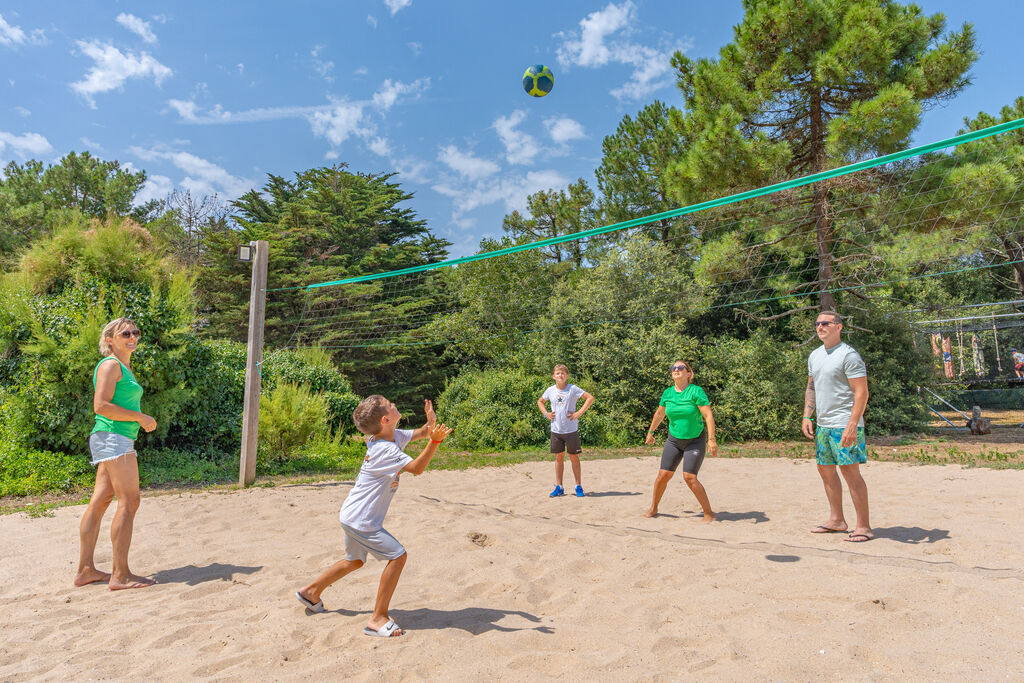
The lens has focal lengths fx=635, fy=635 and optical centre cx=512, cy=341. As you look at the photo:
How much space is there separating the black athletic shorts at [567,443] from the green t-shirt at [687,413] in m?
1.37

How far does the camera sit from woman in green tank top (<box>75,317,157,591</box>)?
3.57 metres

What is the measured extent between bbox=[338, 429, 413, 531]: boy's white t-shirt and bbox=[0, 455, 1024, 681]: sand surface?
21.1 inches

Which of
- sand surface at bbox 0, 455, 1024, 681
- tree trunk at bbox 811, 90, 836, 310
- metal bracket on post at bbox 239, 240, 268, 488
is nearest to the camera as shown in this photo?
sand surface at bbox 0, 455, 1024, 681

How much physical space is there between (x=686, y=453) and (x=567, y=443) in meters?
1.53

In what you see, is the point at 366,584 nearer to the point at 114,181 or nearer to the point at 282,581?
the point at 282,581

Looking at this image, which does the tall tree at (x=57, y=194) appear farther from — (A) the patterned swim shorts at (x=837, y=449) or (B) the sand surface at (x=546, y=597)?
(A) the patterned swim shorts at (x=837, y=449)

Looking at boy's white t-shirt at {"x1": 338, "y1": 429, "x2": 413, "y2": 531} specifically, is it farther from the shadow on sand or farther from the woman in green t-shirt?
the woman in green t-shirt

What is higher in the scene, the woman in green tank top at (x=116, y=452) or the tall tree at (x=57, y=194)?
the tall tree at (x=57, y=194)

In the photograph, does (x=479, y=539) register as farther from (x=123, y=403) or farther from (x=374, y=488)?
(x=123, y=403)

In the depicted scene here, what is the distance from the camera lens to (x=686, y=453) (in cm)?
513

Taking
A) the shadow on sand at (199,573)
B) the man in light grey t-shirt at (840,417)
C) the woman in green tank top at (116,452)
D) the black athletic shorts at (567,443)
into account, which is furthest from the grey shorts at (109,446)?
the man in light grey t-shirt at (840,417)

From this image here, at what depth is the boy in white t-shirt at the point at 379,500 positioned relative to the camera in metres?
2.95

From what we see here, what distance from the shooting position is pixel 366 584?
3.68 meters

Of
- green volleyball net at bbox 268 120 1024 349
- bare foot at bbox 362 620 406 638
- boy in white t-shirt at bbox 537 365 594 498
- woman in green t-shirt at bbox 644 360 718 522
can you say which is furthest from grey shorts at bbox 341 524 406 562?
green volleyball net at bbox 268 120 1024 349
